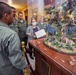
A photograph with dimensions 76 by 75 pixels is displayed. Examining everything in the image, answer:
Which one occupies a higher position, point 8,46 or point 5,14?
point 5,14

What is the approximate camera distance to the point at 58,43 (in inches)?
55.1

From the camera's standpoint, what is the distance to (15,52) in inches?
49.8

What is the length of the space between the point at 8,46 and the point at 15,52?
0.09m

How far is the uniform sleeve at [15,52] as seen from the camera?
1231 mm

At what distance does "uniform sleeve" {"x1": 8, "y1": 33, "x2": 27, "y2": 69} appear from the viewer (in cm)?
123

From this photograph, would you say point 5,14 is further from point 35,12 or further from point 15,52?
point 35,12

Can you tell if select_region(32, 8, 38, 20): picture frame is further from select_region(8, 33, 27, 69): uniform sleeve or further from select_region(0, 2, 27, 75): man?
select_region(8, 33, 27, 69): uniform sleeve

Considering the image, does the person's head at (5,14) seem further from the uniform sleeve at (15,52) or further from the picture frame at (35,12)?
the picture frame at (35,12)

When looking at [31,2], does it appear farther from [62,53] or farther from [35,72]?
[62,53]

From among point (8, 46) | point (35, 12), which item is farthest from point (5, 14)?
point (35, 12)

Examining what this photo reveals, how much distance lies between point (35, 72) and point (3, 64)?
67 cm

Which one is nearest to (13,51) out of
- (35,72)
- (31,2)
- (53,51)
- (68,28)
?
(53,51)

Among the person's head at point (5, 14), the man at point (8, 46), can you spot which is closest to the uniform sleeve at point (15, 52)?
the man at point (8, 46)

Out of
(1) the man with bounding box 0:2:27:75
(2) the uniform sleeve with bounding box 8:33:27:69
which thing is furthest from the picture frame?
(2) the uniform sleeve with bounding box 8:33:27:69
